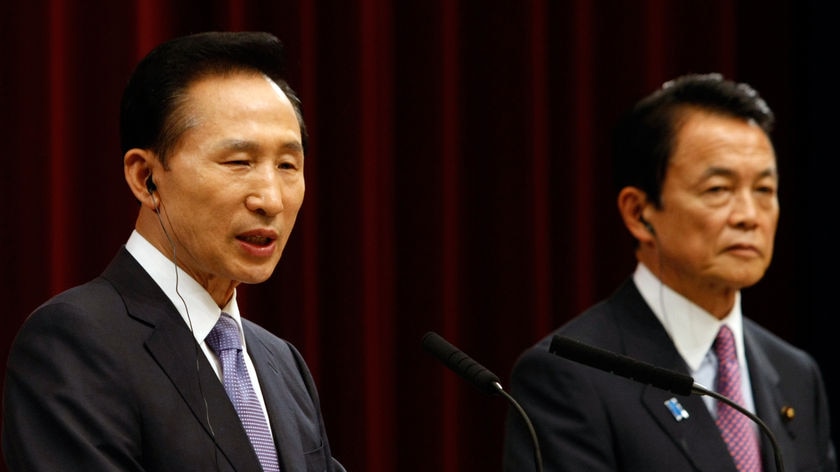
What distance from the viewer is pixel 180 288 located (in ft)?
5.54

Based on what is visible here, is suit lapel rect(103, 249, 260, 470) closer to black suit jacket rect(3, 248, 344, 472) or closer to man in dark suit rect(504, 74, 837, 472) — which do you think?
black suit jacket rect(3, 248, 344, 472)

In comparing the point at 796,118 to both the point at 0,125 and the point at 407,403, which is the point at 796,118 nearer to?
the point at 407,403

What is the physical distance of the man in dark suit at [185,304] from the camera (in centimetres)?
149

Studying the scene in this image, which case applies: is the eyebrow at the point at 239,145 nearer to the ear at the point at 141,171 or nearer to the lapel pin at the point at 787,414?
the ear at the point at 141,171

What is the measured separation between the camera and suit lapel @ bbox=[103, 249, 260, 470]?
5.17ft

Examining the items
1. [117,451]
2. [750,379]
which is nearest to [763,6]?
[750,379]

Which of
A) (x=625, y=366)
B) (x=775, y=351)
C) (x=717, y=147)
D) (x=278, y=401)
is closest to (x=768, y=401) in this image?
(x=775, y=351)

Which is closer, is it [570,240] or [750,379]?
[750,379]

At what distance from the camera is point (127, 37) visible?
2.49 m

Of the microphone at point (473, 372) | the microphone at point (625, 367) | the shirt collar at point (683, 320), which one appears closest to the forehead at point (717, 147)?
the shirt collar at point (683, 320)

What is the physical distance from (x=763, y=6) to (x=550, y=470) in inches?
75.3

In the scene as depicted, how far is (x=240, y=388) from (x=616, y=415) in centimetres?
81

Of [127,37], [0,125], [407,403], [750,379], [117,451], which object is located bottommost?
[407,403]

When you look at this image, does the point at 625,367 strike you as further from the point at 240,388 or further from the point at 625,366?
the point at 240,388
